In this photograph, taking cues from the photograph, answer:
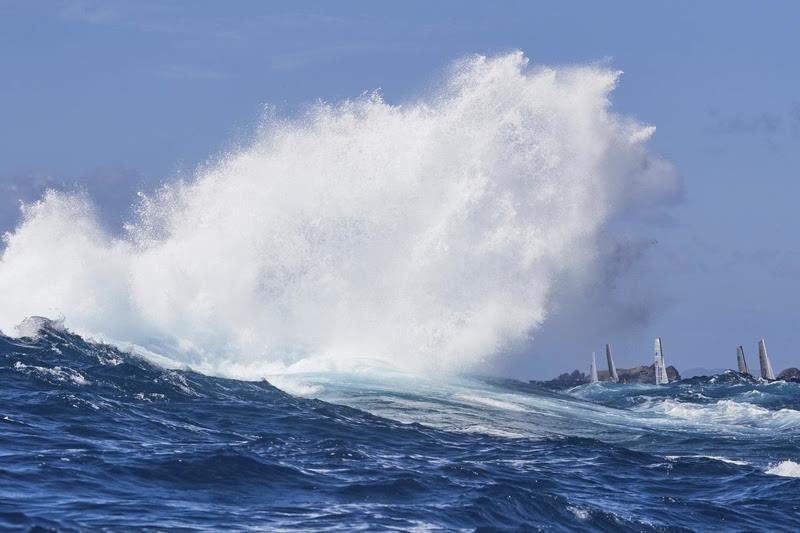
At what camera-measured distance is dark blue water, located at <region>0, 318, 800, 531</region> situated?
20.7m

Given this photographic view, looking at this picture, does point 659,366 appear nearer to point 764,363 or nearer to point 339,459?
point 764,363

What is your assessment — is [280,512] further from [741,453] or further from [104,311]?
[104,311]

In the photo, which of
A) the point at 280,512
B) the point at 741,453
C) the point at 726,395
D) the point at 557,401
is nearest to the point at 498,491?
the point at 280,512

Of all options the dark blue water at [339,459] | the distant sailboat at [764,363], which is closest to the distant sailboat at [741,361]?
the distant sailboat at [764,363]

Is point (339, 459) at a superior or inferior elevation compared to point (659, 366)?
inferior

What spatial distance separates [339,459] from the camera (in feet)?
88.8

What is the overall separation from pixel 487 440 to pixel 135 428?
36.5ft

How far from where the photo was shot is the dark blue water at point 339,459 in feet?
68.0

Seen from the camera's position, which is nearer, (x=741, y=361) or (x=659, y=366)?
(x=659, y=366)

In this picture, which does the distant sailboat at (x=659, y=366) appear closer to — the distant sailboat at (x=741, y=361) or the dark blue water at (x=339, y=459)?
the distant sailboat at (x=741, y=361)

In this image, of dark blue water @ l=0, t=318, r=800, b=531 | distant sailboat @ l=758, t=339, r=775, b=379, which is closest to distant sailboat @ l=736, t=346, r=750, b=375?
distant sailboat @ l=758, t=339, r=775, b=379

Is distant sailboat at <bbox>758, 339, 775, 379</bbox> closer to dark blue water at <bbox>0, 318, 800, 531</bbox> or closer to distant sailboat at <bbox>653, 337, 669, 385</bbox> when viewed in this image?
distant sailboat at <bbox>653, 337, 669, 385</bbox>

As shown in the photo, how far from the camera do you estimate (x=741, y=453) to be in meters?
35.5

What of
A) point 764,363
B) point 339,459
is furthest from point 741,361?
point 339,459
